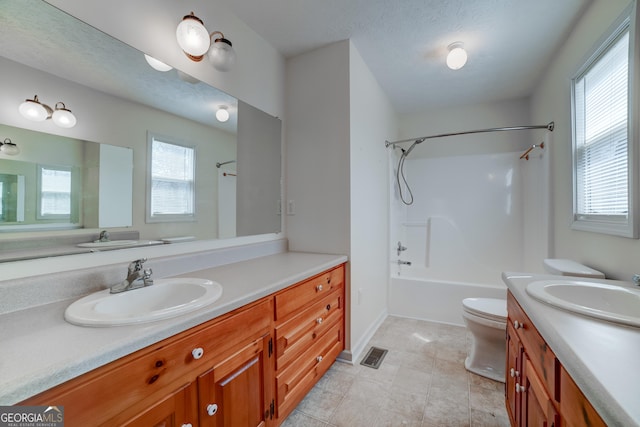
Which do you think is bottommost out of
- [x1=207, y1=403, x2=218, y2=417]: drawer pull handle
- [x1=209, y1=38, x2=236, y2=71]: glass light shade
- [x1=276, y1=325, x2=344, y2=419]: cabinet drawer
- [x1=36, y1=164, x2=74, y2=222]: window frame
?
[x1=276, y1=325, x2=344, y2=419]: cabinet drawer

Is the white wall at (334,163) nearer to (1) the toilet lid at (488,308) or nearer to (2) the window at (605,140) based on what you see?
(1) the toilet lid at (488,308)

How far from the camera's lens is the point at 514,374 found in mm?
1199

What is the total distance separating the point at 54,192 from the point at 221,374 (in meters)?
0.94

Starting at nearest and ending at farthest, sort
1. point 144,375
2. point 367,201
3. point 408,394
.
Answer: point 144,375 < point 408,394 < point 367,201

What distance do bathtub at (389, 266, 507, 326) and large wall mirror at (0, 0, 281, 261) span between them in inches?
78.2

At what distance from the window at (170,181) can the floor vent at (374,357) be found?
1.65m

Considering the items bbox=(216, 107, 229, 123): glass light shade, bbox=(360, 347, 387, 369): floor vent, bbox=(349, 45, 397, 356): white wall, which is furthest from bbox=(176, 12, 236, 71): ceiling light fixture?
bbox=(360, 347, 387, 369): floor vent

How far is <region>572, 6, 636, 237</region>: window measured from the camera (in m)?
1.28

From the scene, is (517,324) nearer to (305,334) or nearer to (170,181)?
(305,334)

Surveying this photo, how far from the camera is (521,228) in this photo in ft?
9.66

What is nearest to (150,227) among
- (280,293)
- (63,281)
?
(63,281)

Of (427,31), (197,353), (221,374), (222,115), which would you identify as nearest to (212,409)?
(221,374)

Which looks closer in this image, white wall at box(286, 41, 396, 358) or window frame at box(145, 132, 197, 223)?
window frame at box(145, 132, 197, 223)

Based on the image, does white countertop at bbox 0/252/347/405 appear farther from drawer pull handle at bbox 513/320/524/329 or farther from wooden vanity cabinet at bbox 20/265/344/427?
drawer pull handle at bbox 513/320/524/329
